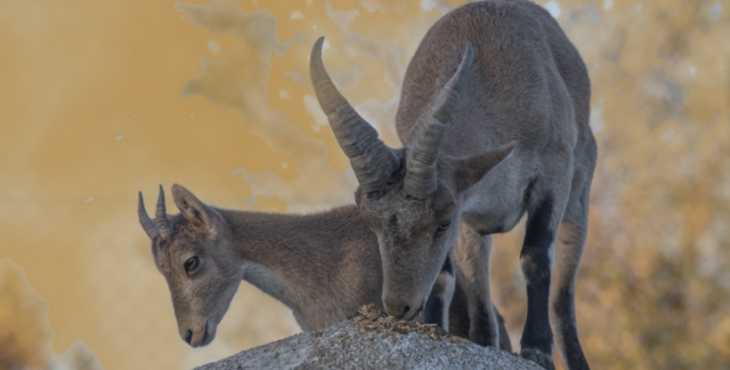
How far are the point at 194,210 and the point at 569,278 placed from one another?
3.42m

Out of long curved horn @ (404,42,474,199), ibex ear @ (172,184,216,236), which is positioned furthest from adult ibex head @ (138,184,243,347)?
long curved horn @ (404,42,474,199)

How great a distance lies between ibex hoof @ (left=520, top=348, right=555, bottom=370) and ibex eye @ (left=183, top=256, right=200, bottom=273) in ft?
8.88

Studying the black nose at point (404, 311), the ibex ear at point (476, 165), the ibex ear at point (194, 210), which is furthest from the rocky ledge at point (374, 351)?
the ibex ear at point (194, 210)

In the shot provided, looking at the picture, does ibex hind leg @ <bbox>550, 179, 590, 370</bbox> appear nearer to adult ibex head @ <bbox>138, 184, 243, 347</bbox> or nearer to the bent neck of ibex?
the bent neck of ibex

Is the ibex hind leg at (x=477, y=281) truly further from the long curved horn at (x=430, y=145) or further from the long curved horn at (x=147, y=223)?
the long curved horn at (x=147, y=223)

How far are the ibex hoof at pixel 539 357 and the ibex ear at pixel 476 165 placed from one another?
140cm

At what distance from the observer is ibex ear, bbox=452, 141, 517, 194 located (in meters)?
5.08

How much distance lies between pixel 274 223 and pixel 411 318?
8.38ft

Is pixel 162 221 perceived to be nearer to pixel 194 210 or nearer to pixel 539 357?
pixel 194 210

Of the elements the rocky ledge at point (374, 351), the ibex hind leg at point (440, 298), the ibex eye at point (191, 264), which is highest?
the ibex eye at point (191, 264)

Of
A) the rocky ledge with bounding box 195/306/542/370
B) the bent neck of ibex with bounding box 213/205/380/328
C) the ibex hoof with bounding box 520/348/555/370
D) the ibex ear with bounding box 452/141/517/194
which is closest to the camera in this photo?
the rocky ledge with bounding box 195/306/542/370

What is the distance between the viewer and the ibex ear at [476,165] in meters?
5.08

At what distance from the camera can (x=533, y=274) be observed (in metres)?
5.93

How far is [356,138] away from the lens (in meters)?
4.79
